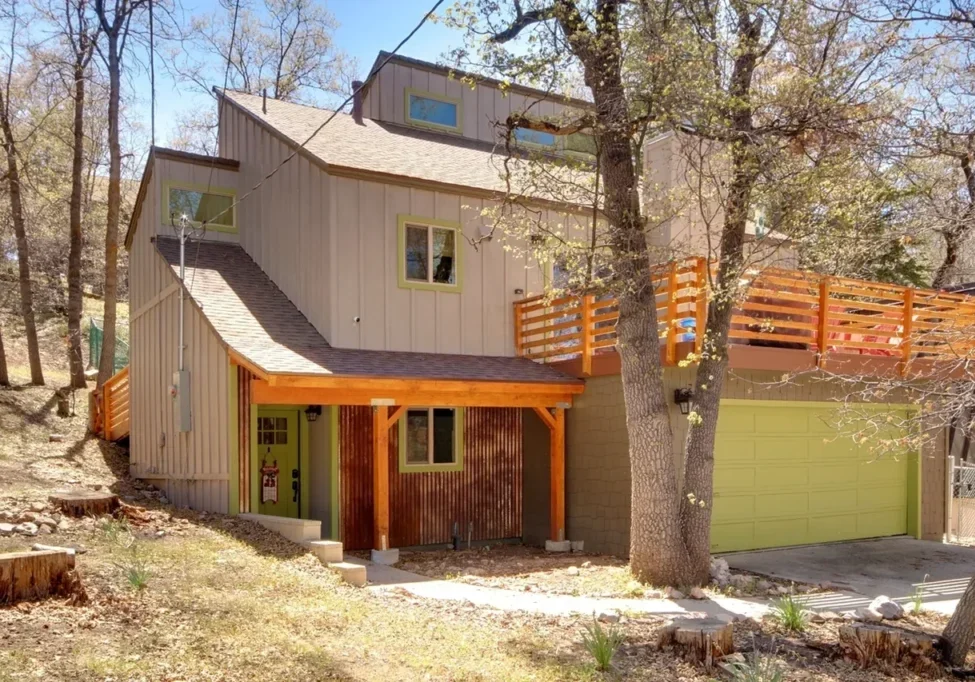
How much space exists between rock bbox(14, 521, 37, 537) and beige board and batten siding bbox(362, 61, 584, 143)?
9.49 m

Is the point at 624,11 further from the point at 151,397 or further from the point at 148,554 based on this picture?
the point at 151,397

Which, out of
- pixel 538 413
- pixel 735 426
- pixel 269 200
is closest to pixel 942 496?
pixel 735 426

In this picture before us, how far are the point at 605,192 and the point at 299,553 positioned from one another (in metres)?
5.08

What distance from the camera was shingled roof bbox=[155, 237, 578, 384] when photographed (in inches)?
425

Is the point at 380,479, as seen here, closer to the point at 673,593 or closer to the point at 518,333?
the point at 518,333

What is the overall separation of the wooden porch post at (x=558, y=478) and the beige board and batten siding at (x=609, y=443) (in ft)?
0.64

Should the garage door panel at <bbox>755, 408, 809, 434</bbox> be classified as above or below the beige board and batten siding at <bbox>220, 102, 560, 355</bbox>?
below

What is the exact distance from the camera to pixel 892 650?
6.62 m

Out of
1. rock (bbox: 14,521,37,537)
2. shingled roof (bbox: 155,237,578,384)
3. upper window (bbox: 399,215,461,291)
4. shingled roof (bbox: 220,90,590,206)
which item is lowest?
rock (bbox: 14,521,37,537)

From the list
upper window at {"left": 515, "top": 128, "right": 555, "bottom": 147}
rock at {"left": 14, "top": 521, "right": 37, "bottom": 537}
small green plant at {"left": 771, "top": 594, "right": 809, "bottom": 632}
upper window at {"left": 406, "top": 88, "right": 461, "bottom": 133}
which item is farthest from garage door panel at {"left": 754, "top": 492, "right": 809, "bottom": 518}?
rock at {"left": 14, "top": 521, "right": 37, "bottom": 537}

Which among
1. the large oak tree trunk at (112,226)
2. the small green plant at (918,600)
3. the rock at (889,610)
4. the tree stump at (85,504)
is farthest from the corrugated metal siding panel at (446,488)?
the large oak tree trunk at (112,226)

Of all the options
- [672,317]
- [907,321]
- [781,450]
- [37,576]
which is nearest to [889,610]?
[672,317]

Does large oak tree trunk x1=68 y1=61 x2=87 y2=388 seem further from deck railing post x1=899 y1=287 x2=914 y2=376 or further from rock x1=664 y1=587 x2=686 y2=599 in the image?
deck railing post x1=899 y1=287 x2=914 y2=376

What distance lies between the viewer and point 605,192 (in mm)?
9406
